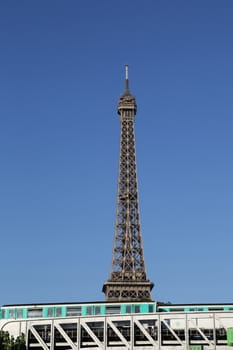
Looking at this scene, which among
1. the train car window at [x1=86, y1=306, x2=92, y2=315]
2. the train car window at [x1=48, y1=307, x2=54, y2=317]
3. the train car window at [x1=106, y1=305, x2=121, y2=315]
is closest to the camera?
the train car window at [x1=106, y1=305, x2=121, y2=315]

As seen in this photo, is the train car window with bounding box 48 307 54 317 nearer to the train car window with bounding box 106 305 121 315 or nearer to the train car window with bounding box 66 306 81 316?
the train car window with bounding box 66 306 81 316

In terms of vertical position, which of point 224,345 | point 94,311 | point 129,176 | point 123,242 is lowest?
point 224,345

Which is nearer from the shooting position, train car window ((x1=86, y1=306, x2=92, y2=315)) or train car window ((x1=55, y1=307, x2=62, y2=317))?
train car window ((x1=86, y1=306, x2=92, y2=315))

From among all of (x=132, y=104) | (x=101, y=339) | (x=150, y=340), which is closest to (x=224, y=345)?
(x=150, y=340)

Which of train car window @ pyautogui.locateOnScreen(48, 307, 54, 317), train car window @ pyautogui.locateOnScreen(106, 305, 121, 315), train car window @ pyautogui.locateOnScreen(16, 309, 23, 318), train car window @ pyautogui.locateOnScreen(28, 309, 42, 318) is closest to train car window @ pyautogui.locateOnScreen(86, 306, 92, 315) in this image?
train car window @ pyautogui.locateOnScreen(106, 305, 121, 315)

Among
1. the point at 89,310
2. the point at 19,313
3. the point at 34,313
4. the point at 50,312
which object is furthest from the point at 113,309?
the point at 19,313

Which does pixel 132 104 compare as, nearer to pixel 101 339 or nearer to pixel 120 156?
pixel 120 156

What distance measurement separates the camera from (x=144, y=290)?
142125 mm

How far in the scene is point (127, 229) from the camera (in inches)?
6068

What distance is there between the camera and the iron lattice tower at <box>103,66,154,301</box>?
5600 inches

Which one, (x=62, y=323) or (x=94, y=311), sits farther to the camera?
(x=94, y=311)

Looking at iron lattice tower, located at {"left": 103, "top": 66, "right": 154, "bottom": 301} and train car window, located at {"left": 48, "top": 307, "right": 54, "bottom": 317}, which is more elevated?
iron lattice tower, located at {"left": 103, "top": 66, "right": 154, "bottom": 301}

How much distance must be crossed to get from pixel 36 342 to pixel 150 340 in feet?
61.0

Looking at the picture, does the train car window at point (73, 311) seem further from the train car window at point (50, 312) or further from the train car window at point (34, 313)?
the train car window at point (34, 313)
